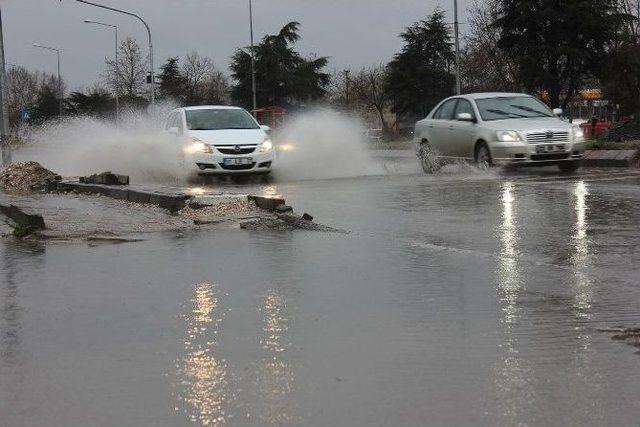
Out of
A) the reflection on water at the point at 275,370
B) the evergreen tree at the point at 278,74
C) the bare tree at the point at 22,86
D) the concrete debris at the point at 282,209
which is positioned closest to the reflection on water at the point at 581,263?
the reflection on water at the point at 275,370

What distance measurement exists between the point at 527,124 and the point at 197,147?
6.46 m

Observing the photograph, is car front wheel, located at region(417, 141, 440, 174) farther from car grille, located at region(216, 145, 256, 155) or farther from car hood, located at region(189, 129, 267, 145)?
car grille, located at region(216, 145, 256, 155)

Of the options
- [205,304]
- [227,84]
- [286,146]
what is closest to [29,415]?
[205,304]

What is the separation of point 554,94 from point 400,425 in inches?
1571

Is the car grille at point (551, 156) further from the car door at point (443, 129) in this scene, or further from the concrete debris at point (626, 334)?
the concrete debris at point (626, 334)

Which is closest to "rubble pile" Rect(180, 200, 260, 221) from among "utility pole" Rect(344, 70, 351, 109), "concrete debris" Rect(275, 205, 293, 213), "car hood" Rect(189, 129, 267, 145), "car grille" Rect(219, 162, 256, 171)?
"concrete debris" Rect(275, 205, 293, 213)

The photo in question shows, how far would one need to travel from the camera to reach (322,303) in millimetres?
5922

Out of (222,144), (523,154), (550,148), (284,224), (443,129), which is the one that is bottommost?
(284,224)

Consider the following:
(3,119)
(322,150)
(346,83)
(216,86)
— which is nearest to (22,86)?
(216,86)

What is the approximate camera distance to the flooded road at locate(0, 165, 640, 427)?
386 cm

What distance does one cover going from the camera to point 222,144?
1783 centimetres

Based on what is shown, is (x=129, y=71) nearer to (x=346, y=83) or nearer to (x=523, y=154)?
(x=346, y=83)

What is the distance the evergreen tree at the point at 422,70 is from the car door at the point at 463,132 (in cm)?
4530

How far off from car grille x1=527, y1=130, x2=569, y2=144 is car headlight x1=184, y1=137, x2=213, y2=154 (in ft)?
20.4
